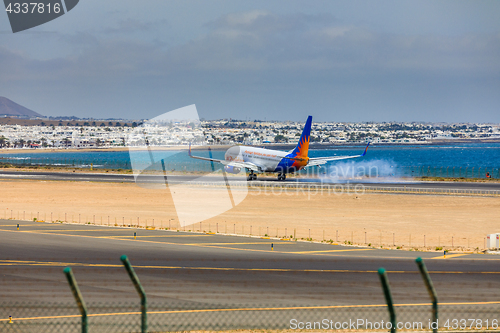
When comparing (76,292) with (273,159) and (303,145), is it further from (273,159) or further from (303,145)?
(273,159)

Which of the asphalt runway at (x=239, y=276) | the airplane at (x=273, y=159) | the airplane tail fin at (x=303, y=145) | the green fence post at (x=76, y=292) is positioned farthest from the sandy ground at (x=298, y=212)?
the green fence post at (x=76, y=292)

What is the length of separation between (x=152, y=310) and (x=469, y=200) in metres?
58.0

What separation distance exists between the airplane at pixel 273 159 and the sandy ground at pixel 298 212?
1441 cm

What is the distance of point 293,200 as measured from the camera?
68562 mm

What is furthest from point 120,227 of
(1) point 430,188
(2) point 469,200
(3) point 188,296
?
(1) point 430,188

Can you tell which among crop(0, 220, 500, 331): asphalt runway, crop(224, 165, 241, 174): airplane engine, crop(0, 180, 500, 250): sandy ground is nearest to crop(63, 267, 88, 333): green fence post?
crop(0, 220, 500, 331): asphalt runway

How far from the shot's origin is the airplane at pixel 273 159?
89312 millimetres

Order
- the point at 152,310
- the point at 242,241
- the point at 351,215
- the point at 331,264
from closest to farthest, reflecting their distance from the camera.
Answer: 1. the point at 152,310
2. the point at 331,264
3. the point at 242,241
4. the point at 351,215

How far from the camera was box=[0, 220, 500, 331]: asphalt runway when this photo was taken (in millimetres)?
19922

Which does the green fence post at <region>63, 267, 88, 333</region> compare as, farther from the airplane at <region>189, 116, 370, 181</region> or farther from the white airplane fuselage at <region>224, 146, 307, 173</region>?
the white airplane fuselage at <region>224, 146, 307, 173</region>

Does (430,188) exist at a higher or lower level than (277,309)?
lower

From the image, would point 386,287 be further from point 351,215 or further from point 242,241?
point 351,215

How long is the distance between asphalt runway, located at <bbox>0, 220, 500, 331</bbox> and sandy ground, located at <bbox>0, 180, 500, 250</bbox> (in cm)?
753

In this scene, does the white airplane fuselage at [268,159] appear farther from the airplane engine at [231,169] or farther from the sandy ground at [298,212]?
the sandy ground at [298,212]
